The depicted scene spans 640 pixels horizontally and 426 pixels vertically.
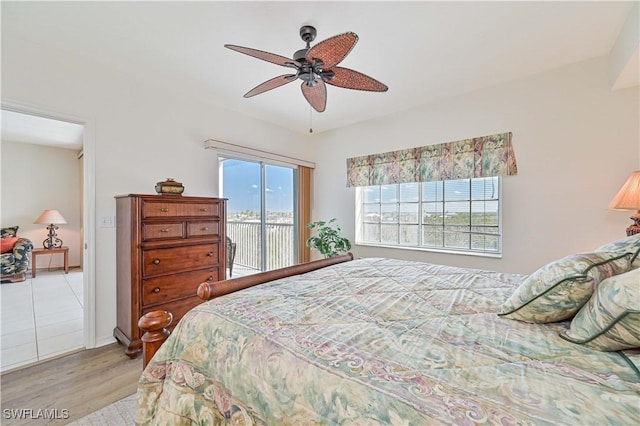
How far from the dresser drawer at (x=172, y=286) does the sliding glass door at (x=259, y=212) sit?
1251 mm

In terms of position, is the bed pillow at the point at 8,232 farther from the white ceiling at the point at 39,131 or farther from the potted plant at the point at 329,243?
the potted plant at the point at 329,243

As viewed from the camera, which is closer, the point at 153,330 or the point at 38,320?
the point at 153,330

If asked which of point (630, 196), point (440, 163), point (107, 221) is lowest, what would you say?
point (107, 221)

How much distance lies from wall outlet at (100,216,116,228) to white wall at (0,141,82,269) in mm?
4470

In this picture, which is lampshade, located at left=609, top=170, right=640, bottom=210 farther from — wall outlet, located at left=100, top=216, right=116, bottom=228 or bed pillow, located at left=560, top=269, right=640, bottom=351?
wall outlet, located at left=100, top=216, right=116, bottom=228

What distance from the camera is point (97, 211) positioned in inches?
98.9

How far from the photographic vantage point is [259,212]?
4.10 meters

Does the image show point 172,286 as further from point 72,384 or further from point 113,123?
point 113,123

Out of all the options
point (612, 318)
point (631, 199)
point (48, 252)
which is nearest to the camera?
point (612, 318)

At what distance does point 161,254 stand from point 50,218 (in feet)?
15.4

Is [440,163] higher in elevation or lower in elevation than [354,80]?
lower

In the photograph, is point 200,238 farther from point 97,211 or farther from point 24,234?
point 24,234

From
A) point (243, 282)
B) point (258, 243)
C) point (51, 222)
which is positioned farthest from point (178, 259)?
point (51, 222)

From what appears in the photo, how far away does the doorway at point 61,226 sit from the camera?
2.42 m
